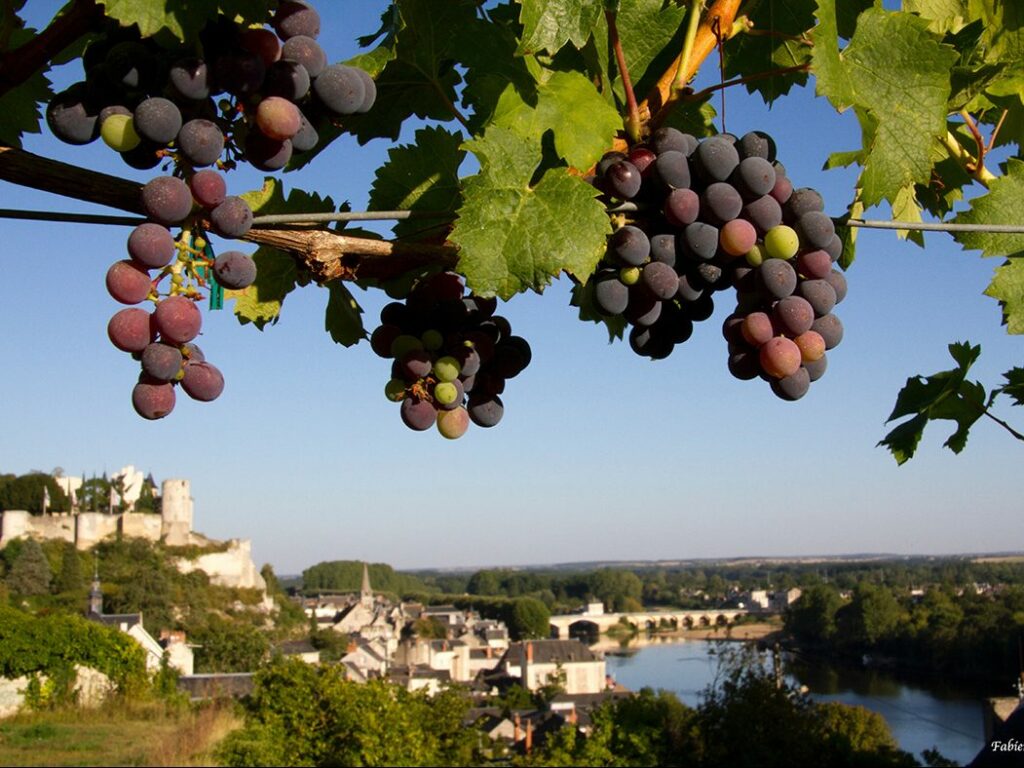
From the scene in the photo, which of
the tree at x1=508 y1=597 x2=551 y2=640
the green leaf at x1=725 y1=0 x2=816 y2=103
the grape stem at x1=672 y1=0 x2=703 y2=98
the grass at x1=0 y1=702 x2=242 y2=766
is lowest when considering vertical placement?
the tree at x1=508 y1=597 x2=551 y2=640

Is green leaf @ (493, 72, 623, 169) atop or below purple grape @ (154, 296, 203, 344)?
atop

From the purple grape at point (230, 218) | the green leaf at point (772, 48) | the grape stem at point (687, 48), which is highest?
the green leaf at point (772, 48)

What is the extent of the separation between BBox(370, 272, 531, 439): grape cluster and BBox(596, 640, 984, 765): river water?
23.3 meters

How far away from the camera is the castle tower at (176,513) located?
47531 mm

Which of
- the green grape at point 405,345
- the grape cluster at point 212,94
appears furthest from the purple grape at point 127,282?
the green grape at point 405,345

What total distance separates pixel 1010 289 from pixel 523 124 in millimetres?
859

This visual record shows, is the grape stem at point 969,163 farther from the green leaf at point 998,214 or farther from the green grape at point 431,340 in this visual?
the green grape at point 431,340

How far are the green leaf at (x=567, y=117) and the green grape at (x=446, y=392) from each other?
30 centimetres

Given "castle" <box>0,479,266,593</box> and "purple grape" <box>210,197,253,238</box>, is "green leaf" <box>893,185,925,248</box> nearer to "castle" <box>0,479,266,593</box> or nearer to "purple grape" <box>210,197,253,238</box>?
"purple grape" <box>210,197,253,238</box>

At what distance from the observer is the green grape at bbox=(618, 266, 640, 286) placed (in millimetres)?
1059

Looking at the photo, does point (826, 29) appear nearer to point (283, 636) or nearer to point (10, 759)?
point (10, 759)

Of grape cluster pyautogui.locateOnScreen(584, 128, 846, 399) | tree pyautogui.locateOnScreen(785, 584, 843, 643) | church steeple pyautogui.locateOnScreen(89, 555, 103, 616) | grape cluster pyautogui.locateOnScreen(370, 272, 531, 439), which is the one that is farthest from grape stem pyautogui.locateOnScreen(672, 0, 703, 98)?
tree pyautogui.locateOnScreen(785, 584, 843, 643)

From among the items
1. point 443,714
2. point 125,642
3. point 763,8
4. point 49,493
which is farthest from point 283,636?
point 763,8

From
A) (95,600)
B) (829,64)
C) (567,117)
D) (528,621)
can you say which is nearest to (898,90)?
(829,64)
